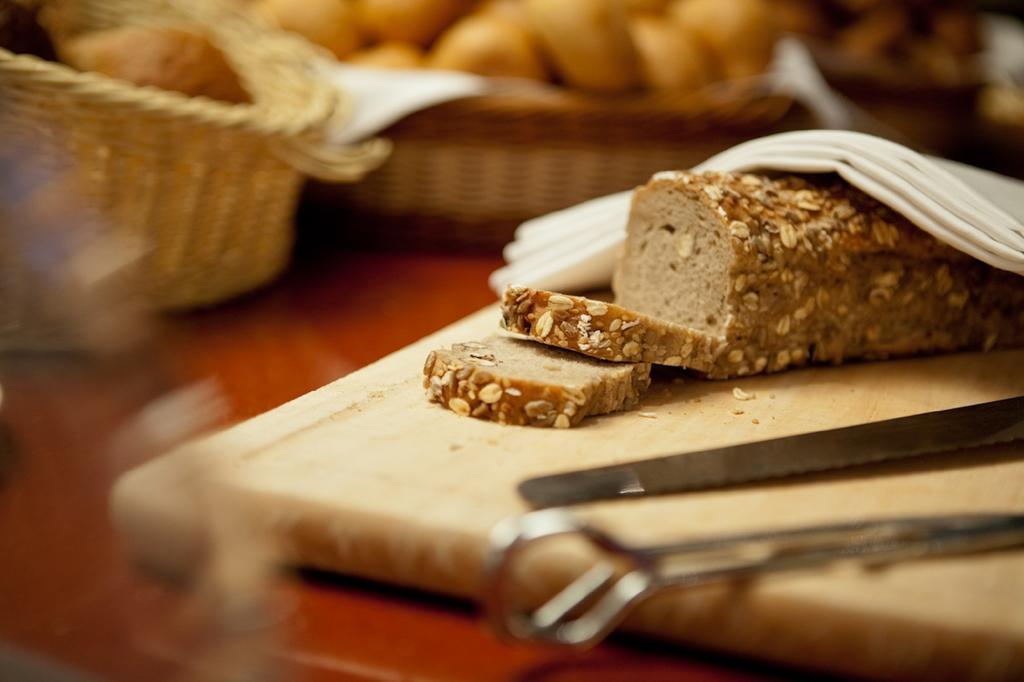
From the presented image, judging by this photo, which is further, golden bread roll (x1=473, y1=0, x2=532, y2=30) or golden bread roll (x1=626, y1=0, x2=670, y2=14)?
golden bread roll (x1=626, y1=0, x2=670, y2=14)

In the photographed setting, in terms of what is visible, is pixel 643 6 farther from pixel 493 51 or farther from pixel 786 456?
pixel 786 456

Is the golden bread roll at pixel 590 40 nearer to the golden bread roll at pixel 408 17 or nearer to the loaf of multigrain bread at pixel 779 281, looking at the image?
the golden bread roll at pixel 408 17

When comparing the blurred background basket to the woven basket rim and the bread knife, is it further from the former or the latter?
the bread knife

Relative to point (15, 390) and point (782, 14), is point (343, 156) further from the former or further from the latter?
point (782, 14)

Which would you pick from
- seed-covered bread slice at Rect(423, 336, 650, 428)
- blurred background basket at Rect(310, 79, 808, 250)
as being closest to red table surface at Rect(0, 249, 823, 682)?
seed-covered bread slice at Rect(423, 336, 650, 428)

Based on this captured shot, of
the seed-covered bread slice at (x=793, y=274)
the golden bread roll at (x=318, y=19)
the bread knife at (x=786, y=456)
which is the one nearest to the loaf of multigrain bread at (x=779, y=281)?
the seed-covered bread slice at (x=793, y=274)

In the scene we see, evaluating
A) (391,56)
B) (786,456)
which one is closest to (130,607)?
(786,456)
